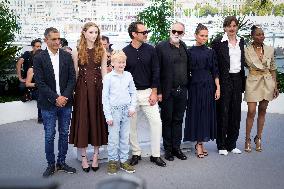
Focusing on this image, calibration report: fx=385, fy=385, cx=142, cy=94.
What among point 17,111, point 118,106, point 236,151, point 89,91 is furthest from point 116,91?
point 17,111

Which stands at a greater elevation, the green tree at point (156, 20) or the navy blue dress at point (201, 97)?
the green tree at point (156, 20)

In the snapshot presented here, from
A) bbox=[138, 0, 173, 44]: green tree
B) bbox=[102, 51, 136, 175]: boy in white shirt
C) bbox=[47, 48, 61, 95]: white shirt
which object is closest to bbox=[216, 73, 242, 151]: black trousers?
bbox=[102, 51, 136, 175]: boy in white shirt

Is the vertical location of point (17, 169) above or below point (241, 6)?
below

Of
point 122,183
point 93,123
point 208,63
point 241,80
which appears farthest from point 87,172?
point 122,183

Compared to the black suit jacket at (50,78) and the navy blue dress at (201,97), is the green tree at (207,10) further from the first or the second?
the black suit jacket at (50,78)

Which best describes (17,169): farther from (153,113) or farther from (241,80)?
(241,80)

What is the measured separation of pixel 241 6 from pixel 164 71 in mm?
9948

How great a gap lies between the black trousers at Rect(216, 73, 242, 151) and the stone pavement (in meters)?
0.19

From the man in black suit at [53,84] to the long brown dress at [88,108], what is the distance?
0.12 meters

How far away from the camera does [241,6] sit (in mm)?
13227

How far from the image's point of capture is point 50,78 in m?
3.76

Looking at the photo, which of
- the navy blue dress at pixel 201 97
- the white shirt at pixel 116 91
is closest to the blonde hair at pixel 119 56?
the white shirt at pixel 116 91

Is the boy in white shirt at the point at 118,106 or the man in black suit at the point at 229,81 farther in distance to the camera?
the man in black suit at the point at 229,81

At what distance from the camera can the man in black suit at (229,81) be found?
14.5ft
